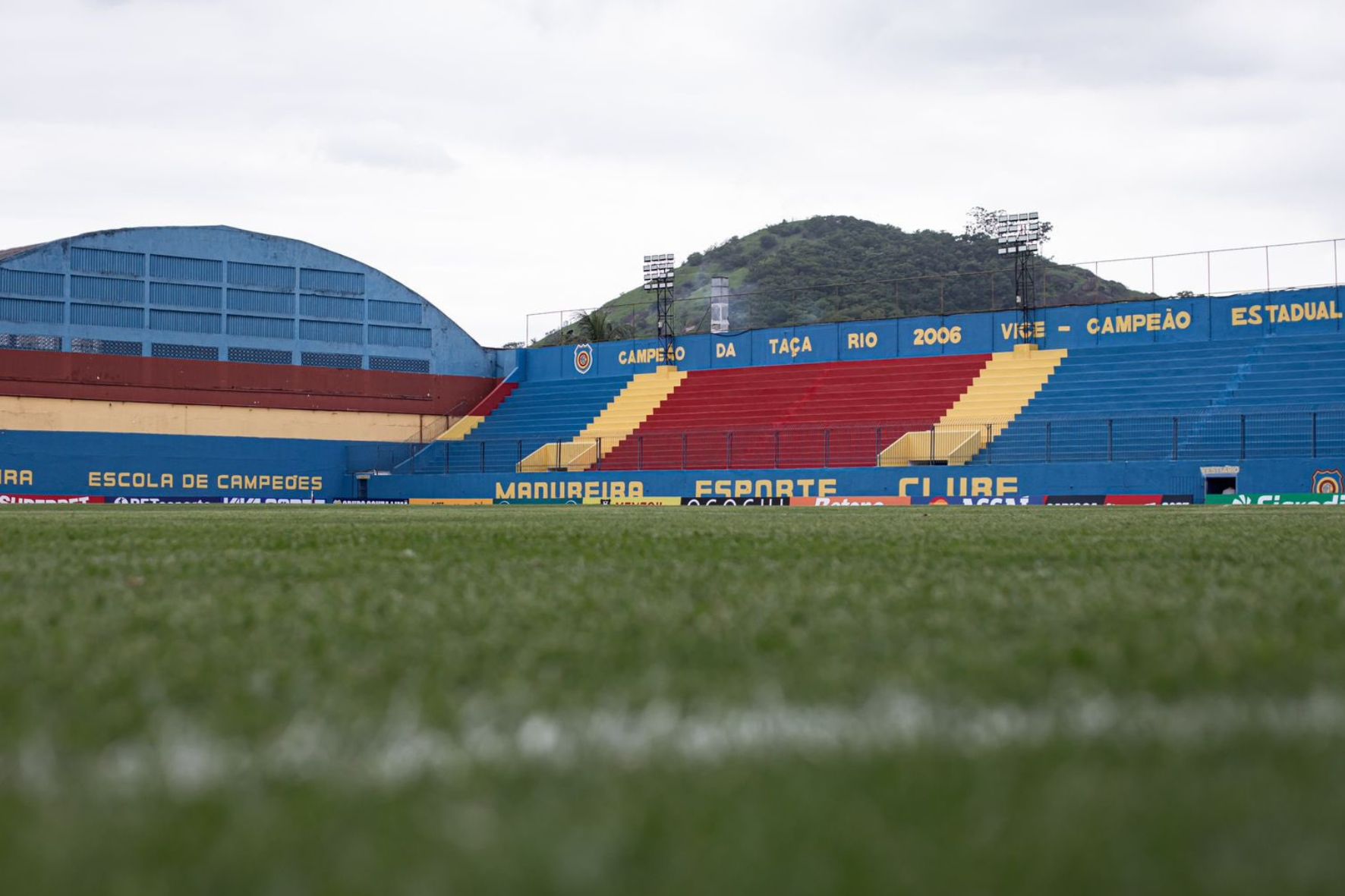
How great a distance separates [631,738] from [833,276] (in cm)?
7363

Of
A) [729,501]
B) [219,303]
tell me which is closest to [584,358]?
[219,303]

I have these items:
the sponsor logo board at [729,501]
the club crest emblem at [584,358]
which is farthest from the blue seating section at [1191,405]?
the club crest emblem at [584,358]

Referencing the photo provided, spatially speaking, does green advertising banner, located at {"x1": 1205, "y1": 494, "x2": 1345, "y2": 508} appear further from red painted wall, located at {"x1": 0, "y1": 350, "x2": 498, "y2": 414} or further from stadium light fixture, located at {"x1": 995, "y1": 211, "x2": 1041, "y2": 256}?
red painted wall, located at {"x1": 0, "y1": 350, "x2": 498, "y2": 414}

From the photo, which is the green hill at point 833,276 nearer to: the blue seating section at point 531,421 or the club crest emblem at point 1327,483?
the blue seating section at point 531,421

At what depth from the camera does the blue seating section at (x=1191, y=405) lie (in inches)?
1038

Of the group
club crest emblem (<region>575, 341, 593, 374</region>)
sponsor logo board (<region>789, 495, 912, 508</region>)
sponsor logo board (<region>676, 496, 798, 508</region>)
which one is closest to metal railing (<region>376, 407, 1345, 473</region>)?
sponsor logo board (<region>676, 496, 798, 508</region>)

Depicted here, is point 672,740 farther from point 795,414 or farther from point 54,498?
point 54,498

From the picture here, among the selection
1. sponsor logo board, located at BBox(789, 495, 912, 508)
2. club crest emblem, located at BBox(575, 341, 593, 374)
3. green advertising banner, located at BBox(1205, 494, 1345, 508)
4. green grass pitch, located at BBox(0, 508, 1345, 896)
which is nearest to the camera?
green grass pitch, located at BBox(0, 508, 1345, 896)

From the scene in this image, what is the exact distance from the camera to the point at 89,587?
4141 mm

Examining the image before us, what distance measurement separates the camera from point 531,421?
38.4m

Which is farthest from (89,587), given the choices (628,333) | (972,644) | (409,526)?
(628,333)

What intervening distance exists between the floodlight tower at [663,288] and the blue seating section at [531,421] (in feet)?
4.64

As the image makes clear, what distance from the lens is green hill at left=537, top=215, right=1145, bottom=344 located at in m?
57.6

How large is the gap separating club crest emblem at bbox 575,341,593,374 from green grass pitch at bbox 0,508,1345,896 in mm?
36002
